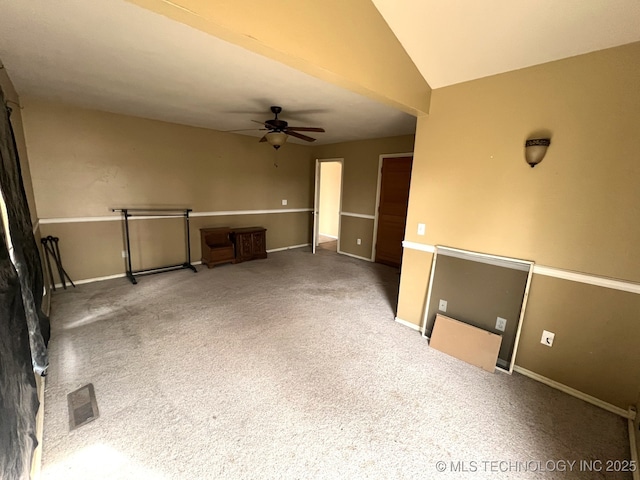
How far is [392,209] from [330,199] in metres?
3.15

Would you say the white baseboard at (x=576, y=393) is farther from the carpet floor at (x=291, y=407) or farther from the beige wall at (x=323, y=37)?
the beige wall at (x=323, y=37)

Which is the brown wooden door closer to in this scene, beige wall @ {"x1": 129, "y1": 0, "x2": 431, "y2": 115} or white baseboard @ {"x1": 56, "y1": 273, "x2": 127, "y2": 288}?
beige wall @ {"x1": 129, "y1": 0, "x2": 431, "y2": 115}

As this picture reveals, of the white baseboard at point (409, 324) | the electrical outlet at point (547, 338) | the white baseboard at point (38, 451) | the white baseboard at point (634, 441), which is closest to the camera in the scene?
the white baseboard at point (38, 451)

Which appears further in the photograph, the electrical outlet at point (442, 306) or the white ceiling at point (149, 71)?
the electrical outlet at point (442, 306)

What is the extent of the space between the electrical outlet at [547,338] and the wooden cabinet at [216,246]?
→ 441cm

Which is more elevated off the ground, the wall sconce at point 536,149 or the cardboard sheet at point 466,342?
the wall sconce at point 536,149

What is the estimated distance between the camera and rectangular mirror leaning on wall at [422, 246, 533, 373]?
85.6 inches

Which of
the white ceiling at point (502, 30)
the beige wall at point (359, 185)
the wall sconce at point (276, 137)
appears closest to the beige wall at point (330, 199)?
the beige wall at point (359, 185)

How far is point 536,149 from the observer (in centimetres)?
192

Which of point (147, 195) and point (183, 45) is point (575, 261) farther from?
point (147, 195)

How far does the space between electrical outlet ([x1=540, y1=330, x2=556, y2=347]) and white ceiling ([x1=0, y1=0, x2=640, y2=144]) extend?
201cm

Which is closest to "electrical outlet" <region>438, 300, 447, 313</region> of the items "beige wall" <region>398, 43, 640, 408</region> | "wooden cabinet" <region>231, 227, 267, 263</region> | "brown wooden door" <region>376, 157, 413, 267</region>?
"beige wall" <region>398, 43, 640, 408</region>

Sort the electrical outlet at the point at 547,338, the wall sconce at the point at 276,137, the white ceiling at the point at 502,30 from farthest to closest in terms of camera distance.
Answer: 1. the wall sconce at the point at 276,137
2. the electrical outlet at the point at 547,338
3. the white ceiling at the point at 502,30

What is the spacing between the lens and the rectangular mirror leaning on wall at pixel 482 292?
2.17m
